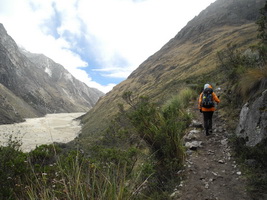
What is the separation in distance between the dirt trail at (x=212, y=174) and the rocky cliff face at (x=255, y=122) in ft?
1.91

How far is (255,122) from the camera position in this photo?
14.1 feet

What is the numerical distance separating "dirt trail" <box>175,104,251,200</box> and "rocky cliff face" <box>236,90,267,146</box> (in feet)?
1.91

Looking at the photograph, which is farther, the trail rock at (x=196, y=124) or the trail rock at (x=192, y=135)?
the trail rock at (x=196, y=124)

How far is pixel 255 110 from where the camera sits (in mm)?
4438

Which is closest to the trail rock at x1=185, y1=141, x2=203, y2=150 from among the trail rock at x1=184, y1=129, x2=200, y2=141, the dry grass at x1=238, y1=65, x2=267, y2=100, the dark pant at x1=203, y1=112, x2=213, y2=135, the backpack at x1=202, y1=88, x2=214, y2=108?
the trail rock at x1=184, y1=129, x2=200, y2=141

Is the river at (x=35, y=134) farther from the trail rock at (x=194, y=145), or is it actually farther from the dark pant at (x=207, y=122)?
the dark pant at (x=207, y=122)

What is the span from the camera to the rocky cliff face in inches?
157

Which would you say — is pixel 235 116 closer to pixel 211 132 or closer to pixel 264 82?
pixel 211 132

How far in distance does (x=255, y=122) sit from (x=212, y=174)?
163cm

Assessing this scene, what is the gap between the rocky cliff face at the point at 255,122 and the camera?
4.00 m

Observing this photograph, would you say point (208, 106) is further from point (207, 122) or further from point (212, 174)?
point (212, 174)

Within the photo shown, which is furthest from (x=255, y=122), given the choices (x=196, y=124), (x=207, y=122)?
(x=196, y=124)

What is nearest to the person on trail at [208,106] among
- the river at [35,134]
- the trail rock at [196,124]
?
the trail rock at [196,124]

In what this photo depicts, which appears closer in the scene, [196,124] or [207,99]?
[207,99]
